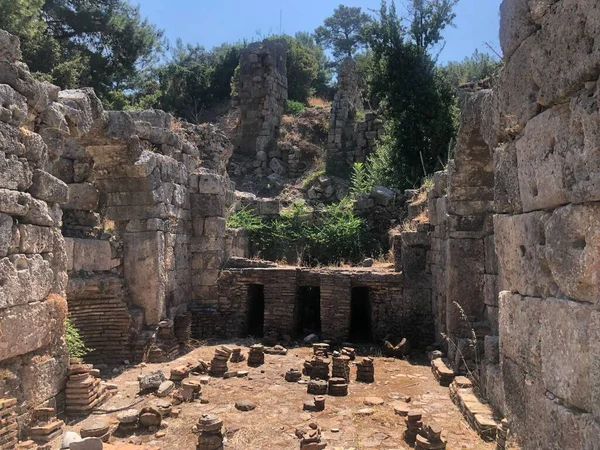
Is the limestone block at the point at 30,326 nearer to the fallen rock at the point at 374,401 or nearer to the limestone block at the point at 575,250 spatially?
the fallen rock at the point at 374,401

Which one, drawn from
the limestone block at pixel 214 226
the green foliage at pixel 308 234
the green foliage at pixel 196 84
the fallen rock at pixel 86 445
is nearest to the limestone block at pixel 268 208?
the green foliage at pixel 308 234

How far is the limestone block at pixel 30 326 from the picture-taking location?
16.2ft

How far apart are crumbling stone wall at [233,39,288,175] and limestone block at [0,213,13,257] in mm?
17409

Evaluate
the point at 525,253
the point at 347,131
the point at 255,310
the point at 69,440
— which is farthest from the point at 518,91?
the point at 347,131

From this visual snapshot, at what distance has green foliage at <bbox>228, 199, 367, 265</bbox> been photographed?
1286 centimetres

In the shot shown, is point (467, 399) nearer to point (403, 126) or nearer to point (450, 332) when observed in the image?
point (450, 332)

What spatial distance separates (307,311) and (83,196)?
17.3ft

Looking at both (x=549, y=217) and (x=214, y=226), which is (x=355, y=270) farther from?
(x=549, y=217)

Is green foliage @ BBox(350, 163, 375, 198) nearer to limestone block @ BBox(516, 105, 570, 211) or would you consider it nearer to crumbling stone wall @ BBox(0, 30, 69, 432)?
crumbling stone wall @ BBox(0, 30, 69, 432)

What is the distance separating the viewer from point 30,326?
5309mm

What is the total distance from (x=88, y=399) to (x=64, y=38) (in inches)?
871

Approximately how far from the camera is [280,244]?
1330 cm

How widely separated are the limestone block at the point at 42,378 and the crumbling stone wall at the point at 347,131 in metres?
15.5

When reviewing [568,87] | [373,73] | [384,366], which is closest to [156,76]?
[373,73]
